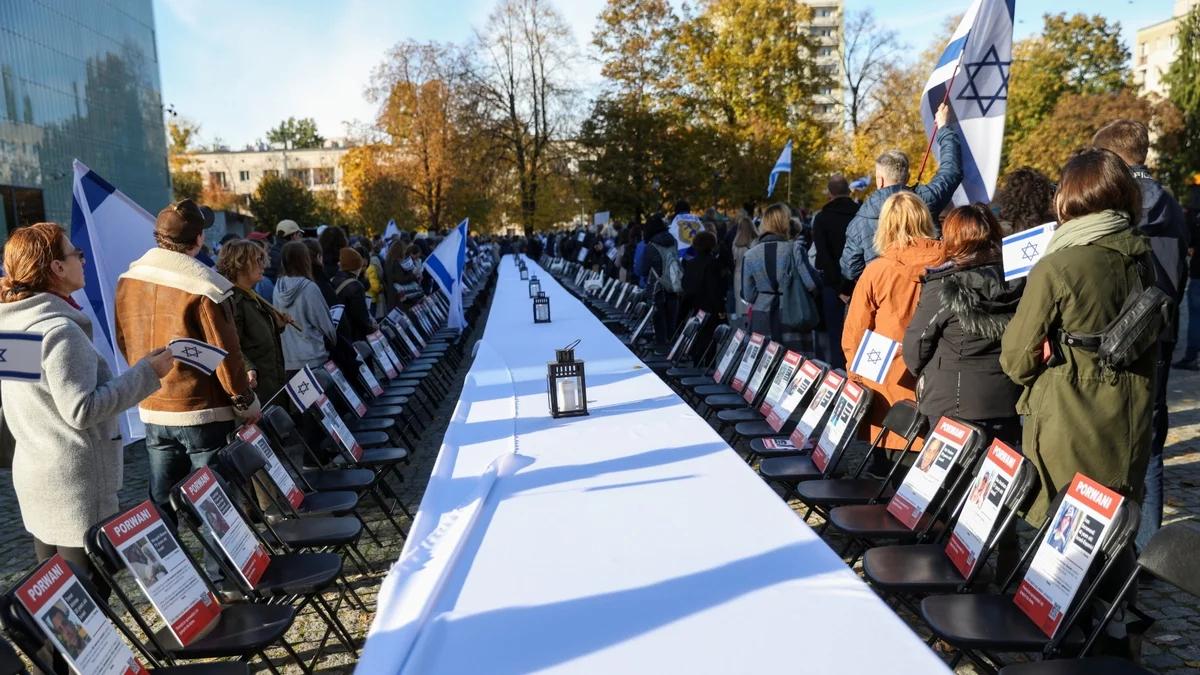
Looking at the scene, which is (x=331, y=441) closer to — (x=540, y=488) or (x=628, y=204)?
(x=540, y=488)

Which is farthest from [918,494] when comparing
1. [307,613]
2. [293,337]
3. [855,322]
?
[293,337]

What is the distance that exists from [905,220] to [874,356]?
2.20ft

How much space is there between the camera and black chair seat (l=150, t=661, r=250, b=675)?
225 cm

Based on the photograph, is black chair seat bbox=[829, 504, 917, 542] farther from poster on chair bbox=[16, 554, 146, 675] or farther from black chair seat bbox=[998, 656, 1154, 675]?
poster on chair bbox=[16, 554, 146, 675]

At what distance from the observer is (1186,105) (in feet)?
117

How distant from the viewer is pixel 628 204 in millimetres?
25969

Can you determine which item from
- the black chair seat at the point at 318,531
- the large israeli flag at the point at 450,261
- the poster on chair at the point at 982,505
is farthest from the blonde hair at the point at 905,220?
the large israeli flag at the point at 450,261

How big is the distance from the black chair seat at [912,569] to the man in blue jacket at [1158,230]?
1305mm

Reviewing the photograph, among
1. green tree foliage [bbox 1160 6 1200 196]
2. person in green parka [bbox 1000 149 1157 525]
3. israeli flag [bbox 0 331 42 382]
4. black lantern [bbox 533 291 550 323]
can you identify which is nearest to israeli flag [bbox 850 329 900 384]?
person in green parka [bbox 1000 149 1157 525]

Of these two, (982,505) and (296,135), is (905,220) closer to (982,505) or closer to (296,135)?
(982,505)

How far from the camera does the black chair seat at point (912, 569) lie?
2662 millimetres

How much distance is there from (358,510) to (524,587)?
11.1 feet

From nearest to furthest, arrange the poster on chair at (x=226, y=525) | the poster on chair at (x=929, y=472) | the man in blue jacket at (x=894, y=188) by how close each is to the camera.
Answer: the poster on chair at (x=226, y=525) < the poster on chair at (x=929, y=472) < the man in blue jacket at (x=894, y=188)

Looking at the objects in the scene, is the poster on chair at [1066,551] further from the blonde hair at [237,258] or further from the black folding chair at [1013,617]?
the blonde hair at [237,258]
